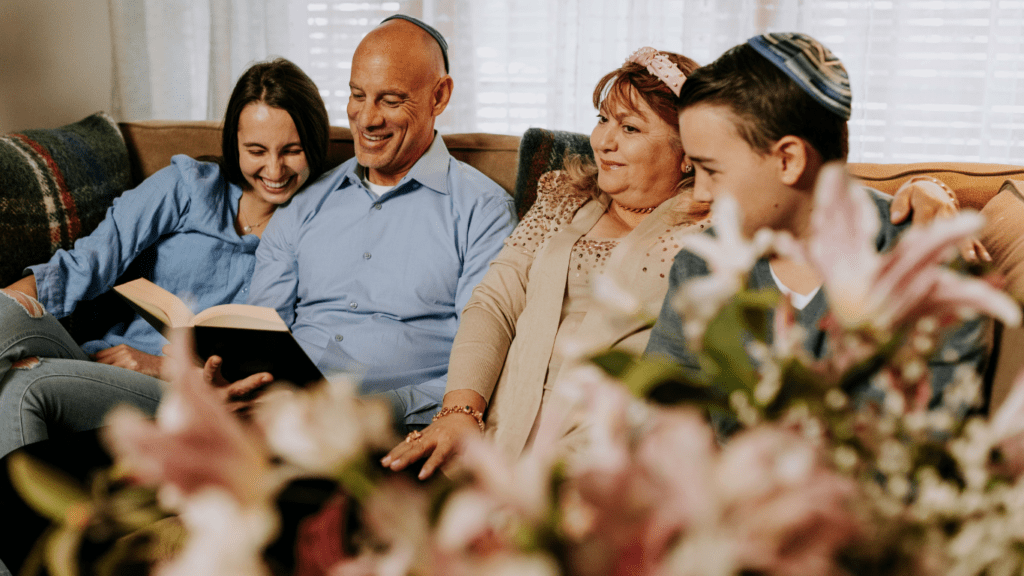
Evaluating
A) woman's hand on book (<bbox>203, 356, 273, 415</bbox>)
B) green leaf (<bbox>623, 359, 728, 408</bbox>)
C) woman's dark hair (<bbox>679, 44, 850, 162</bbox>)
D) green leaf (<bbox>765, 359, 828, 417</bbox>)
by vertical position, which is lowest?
woman's hand on book (<bbox>203, 356, 273, 415</bbox>)

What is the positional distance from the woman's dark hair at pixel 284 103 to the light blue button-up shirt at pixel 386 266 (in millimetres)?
107

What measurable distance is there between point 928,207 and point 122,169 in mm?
2013

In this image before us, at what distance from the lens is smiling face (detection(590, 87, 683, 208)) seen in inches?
52.9

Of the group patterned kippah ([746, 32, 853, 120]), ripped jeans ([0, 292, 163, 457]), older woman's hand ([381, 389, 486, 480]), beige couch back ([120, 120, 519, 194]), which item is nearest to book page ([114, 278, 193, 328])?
ripped jeans ([0, 292, 163, 457])

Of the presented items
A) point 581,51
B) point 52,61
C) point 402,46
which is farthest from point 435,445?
point 52,61

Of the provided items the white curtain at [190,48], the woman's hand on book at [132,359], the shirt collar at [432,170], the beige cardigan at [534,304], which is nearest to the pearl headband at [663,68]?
the beige cardigan at [534,304]

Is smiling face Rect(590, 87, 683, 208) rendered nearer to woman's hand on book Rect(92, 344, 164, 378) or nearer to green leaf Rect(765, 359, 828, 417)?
green leaf Rect(765, 359, 828, 417)

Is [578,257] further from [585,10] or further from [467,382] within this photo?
[585,10]

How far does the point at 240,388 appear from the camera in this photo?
49.2 inches

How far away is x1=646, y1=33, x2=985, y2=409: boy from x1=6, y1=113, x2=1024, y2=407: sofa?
0.42m

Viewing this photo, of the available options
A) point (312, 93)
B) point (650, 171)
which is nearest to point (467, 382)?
point (650, 171)

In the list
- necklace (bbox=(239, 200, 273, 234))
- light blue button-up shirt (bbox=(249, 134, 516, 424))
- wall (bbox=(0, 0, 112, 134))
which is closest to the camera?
light blue button-up shirt (bbox=(249, 134, 516, 424))

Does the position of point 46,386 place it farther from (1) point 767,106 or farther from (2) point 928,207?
(2) point 928,207

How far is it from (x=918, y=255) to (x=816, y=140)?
23.0 inches
